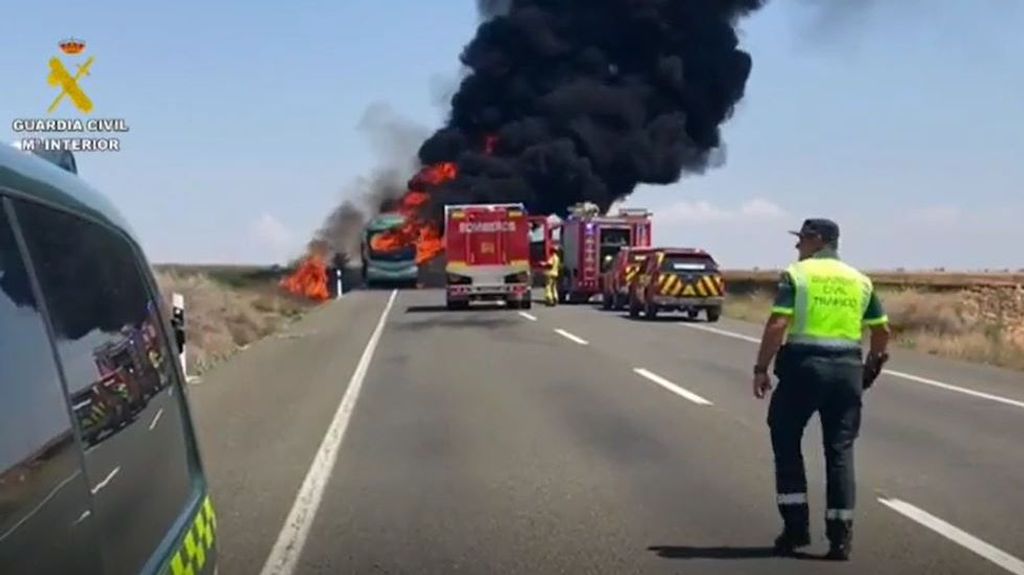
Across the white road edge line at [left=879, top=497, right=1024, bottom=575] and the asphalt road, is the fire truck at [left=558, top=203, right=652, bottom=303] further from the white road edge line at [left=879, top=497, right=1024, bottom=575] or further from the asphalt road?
the white road edge line at [left=879, top=497, right=1024, bottom=575]

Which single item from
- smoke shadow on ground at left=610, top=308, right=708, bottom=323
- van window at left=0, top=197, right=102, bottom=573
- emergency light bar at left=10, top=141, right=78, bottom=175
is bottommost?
smoke shadow on ground at left=610, top=308, right=708, bottom=323

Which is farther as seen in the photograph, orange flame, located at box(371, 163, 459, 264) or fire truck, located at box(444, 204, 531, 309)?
orange flame, located at box(371, 163, 459, 264)

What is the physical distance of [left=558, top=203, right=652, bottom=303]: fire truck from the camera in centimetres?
4822

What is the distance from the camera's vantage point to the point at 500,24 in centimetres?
6450

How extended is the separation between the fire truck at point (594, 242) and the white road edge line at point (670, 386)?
25.8 metres

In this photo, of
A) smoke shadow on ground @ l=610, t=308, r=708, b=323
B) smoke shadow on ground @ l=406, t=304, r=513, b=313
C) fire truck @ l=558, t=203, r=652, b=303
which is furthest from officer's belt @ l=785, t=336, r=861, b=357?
fire truck @ l=558, t=203, r=652, b=303

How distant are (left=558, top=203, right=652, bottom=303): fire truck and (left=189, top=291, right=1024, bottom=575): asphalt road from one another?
24.6 m

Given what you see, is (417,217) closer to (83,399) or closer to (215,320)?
(215,320)

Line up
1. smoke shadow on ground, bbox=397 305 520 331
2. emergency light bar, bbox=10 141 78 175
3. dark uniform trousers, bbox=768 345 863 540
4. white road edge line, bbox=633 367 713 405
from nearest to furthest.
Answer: emergency light bar, bbox=10 141 78 175
dark uniform trousers, bbox=768 345 863 540
white road edge line, bbox=633 367 713 405
smoke shadow on ground, bbox=397 305 520 331

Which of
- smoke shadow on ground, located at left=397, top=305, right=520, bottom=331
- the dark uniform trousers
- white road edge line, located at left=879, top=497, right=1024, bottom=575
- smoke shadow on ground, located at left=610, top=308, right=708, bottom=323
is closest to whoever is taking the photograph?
white road edge line, located at left=879, top=497, right=1024, bottom=575

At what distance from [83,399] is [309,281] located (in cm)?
5918

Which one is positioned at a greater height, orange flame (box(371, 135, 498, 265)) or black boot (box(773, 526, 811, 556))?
orange flame (box(371, 135, 498, 265))

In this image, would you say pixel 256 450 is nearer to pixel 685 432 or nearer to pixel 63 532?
pixel 685 432

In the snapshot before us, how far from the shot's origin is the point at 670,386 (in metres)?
19.0
